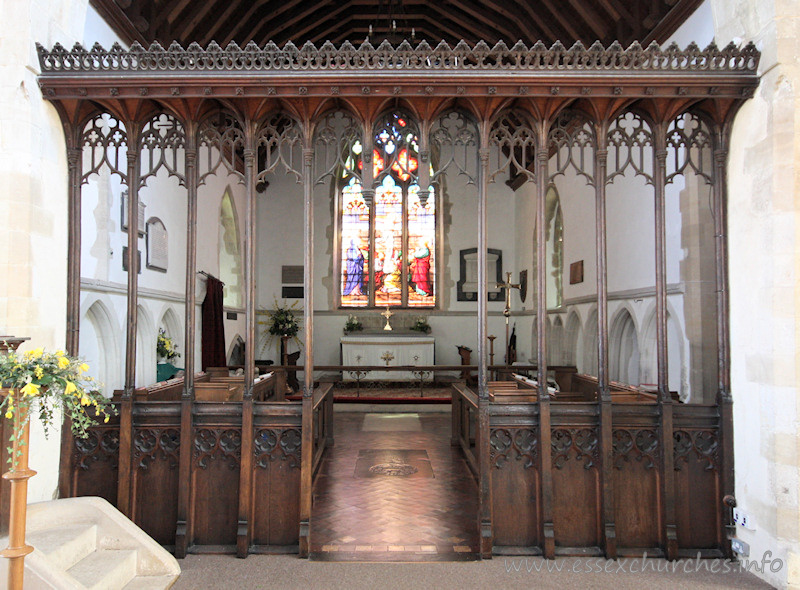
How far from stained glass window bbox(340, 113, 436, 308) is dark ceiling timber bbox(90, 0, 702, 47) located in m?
3.93

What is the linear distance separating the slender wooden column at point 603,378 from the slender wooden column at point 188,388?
2.57 meters

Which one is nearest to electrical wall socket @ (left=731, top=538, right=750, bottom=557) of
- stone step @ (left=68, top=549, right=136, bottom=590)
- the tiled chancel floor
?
the tiled chancel floor

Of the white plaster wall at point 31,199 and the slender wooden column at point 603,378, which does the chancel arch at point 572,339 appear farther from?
the white plaster wall at point 31,199

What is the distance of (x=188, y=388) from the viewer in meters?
3.75

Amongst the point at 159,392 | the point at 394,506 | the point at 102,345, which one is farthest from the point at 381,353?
the point at 394,506

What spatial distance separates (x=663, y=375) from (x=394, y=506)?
2.20 meters

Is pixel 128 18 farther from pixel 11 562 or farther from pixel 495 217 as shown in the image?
pixel 495 217

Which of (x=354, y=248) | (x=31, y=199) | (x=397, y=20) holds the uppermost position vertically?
(x=397, y=20)

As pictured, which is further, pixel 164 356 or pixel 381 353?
pixel 381 353

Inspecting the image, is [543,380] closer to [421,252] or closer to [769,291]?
[769,291]

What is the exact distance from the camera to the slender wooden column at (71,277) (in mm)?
3711

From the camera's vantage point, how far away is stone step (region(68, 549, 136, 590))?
111 inches

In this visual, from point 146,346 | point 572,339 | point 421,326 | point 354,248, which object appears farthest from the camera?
point 354,248

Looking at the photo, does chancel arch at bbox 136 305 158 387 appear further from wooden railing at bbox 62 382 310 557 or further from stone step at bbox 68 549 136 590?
stone step at bbox 68 549 136 590
